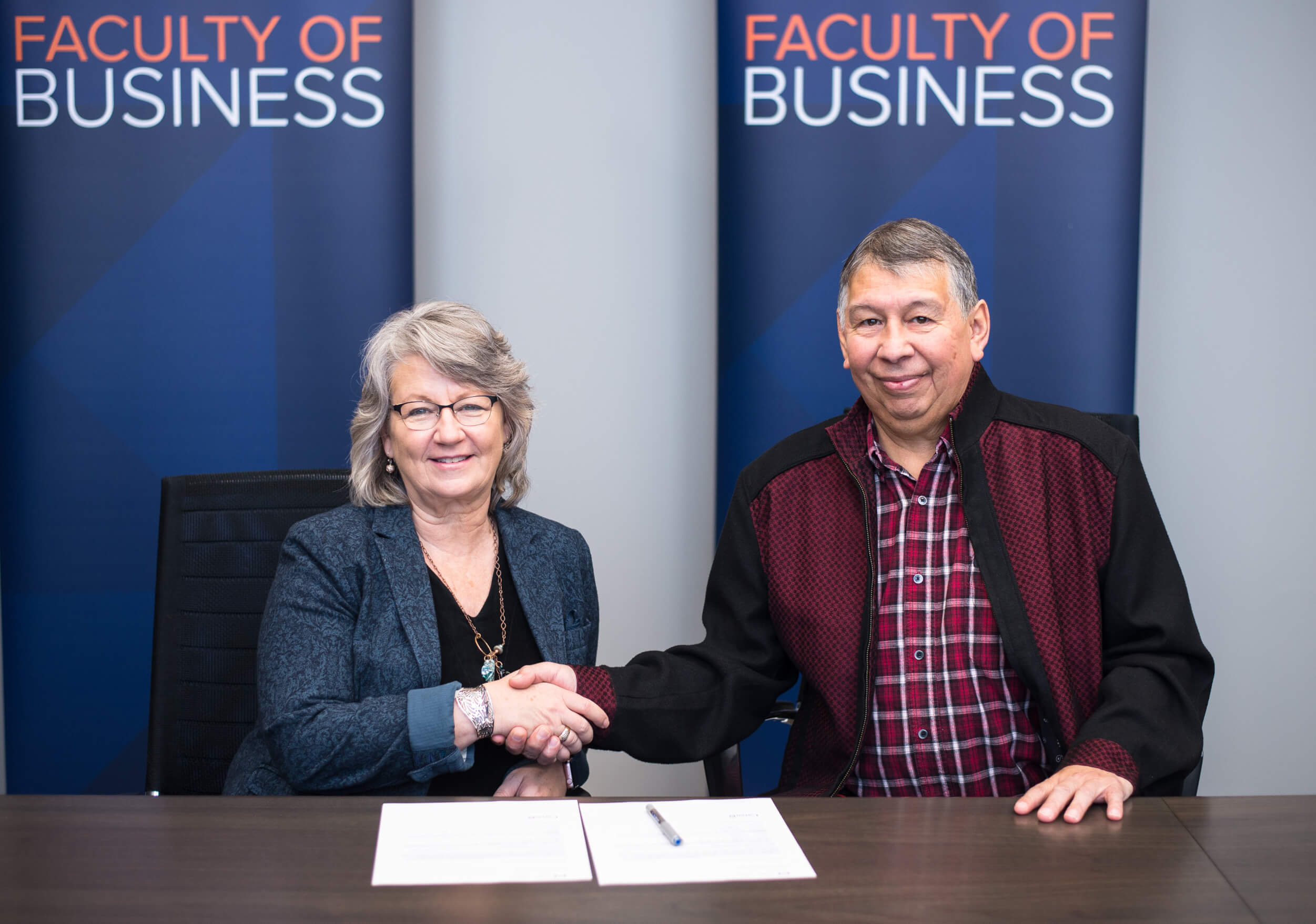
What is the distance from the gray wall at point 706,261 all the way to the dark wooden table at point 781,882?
1.92 metres

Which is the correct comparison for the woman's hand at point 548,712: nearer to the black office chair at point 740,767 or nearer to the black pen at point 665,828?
the black office chair at point 740,767

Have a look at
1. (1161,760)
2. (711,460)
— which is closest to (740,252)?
(711,460)

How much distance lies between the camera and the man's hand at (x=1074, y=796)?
1357mm

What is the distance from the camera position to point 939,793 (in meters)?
1.81

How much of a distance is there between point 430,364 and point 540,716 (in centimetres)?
64

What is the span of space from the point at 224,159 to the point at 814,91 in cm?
148

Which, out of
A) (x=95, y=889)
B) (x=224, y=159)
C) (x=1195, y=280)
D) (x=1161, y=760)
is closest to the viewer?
(x=95, y=889)

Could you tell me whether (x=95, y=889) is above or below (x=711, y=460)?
below

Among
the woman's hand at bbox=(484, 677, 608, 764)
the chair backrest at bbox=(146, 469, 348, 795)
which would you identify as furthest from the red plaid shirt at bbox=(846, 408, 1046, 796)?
the chair backrest at bbox=(146, 469, 348, 795)

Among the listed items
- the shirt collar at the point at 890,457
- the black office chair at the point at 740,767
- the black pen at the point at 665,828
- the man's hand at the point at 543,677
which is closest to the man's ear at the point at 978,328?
the shirt collar at the point at 890,457

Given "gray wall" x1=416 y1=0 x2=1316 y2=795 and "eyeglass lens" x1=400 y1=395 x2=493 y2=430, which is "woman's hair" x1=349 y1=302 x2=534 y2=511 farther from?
"gray wall" x1=416 y1=0 x2=1316 y2=795

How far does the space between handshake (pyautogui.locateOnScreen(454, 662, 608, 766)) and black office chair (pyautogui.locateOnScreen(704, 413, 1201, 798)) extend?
25 cm

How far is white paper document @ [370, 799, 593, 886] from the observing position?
1181mm

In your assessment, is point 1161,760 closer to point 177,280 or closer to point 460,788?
point 460,788
